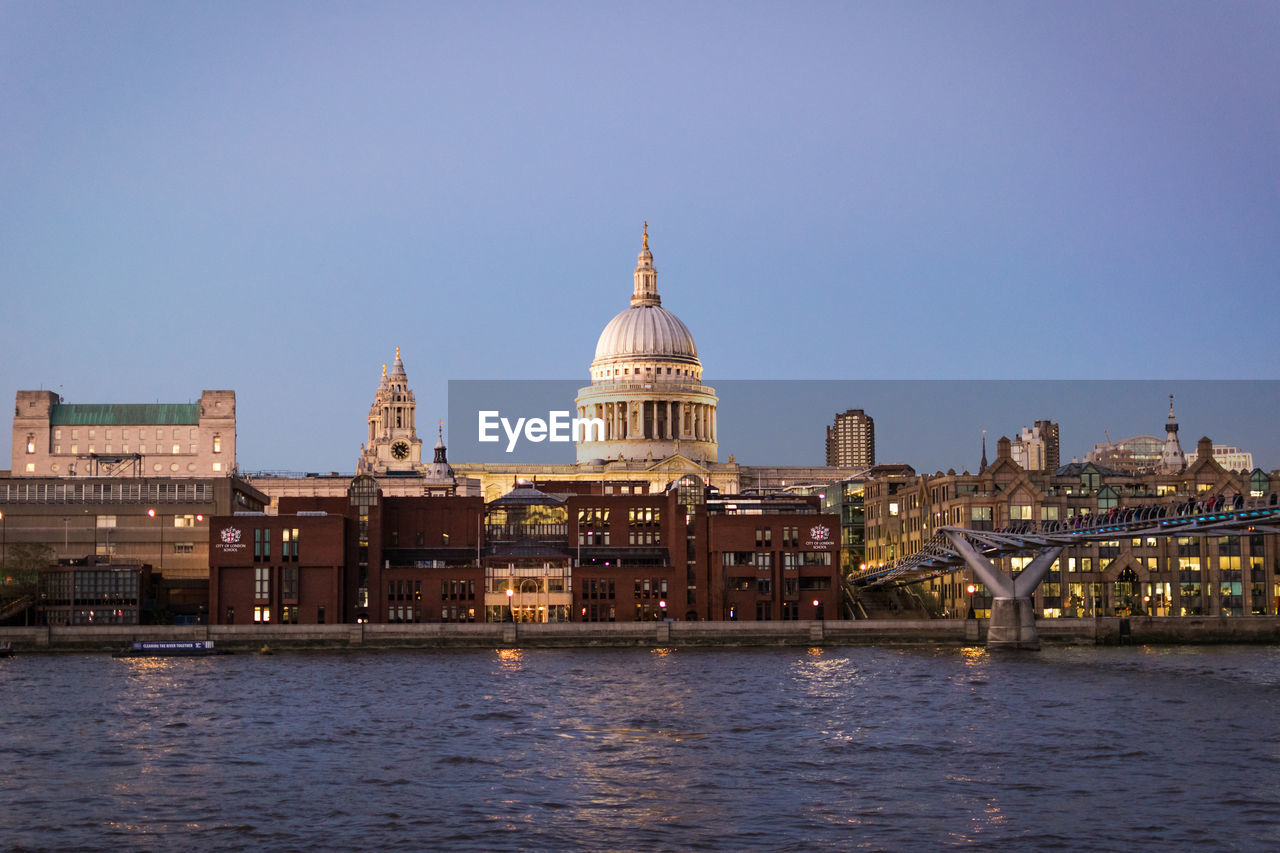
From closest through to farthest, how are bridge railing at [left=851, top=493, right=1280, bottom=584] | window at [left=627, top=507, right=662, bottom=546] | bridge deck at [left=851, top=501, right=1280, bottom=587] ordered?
bridge railing at [left=851, top=493, right=1280, bottom=584] < bridge deck at [left=851, top=501, right=1280, bottom=587] < window at [left=627, top=507, right=662, bottom=546]

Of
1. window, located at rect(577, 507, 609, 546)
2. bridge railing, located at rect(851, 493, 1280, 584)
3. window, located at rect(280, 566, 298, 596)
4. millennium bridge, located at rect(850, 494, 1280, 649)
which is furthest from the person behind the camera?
window, located at rect(577, 507, 609, 546)

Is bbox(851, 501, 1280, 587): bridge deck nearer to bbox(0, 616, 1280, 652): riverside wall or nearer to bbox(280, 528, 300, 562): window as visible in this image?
bbox(0, 616, 1280, 652): riverside wall

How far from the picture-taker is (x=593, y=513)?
131 meters

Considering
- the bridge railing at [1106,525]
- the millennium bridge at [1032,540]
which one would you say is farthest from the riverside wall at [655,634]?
the bridge railing at [1106,525]

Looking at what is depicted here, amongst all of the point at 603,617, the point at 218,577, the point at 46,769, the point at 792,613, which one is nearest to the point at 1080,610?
the point at 792,613

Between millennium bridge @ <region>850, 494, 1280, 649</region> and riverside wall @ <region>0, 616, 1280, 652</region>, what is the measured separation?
16.5 ft

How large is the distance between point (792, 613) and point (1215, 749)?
220ft

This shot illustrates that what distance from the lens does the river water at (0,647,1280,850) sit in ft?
146

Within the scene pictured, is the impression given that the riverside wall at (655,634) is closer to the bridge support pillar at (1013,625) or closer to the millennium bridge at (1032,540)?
the millennium bridge at (1032,540)

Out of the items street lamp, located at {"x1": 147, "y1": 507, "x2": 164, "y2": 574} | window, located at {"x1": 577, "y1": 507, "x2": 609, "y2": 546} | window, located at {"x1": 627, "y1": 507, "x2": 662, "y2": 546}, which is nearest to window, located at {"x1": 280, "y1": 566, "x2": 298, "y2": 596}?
window, located at {"x1": 577, "y1": 507, "x2": 609, "y2": 546}

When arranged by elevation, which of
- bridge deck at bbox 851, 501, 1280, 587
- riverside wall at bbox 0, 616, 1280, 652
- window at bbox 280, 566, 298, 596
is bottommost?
riverside wall at bbox 0, 616, 1280, 652

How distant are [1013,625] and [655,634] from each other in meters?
22.1

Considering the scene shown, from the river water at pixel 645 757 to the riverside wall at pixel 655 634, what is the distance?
18.2m

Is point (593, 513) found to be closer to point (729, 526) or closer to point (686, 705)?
point (729, 526)
